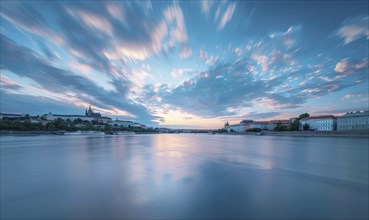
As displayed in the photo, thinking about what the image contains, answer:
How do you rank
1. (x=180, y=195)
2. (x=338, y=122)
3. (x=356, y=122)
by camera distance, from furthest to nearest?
1. (x=338, y=122)
2. (x=356, y=122)
3. (x=180, y=195)

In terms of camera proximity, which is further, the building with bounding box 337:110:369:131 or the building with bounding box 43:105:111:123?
the building with bounding box 43:105:111:123

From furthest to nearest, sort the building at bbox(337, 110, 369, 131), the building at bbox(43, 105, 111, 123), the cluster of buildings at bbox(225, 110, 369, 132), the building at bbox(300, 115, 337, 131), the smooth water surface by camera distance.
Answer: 1. the building at bbox(43, 105, 111, 123)
2. the building at bbox(300, 115, 337, 131)
3. the cluster of buildings at bbox(225, 110, 369, 132)
4. the building at bbox(337, 110, 369, 131)
5. the smooth water surface

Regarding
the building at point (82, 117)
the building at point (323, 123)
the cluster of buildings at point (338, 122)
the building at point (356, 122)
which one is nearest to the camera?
the building at point (356, 122)

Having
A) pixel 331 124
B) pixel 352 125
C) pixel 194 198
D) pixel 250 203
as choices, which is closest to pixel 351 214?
pixel 250 203

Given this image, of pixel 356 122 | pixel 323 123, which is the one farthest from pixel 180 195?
pixel 323 123

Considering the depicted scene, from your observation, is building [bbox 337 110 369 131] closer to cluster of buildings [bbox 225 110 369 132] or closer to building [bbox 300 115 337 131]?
cluster of buildings [bbox 225 110 369 132]

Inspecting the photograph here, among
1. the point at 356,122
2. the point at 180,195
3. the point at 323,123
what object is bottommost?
the point at 180,195

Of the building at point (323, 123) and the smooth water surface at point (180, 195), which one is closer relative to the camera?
the smooth water surface at point (180, 195)

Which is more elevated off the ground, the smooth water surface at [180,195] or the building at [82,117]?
the building at [82,117]

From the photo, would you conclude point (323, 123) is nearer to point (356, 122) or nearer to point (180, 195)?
point (356, 122)

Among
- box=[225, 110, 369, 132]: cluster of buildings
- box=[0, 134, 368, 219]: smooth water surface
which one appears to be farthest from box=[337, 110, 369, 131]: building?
box=[0, 134, 368, 219]: smooth water surface

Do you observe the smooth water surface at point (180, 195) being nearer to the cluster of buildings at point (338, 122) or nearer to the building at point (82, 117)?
the cluster of buildings at point (338, 122)

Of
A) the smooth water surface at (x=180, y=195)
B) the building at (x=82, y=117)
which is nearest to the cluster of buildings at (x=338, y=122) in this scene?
the smooth water surface at (x=180, y=195)

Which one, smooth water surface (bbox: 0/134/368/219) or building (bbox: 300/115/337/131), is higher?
building (bbox: 300/115/337/131)
